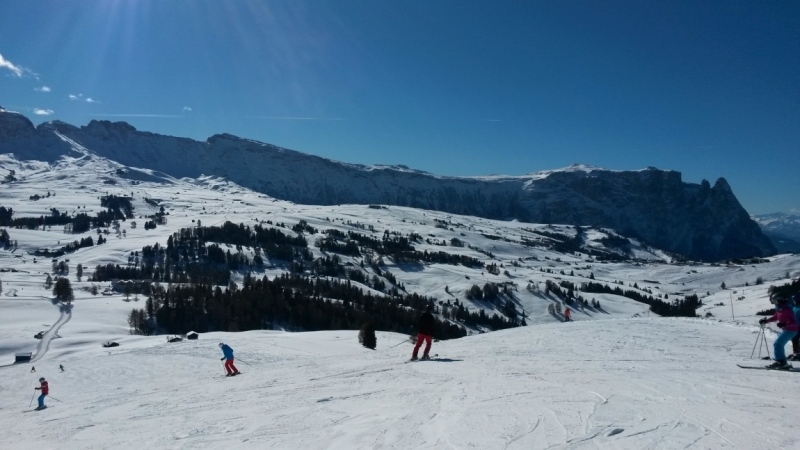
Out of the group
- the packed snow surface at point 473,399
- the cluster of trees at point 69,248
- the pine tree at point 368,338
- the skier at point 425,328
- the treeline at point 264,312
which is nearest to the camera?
the packed snow surface at point 473,399

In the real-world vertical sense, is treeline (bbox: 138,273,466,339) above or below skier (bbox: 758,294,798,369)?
below

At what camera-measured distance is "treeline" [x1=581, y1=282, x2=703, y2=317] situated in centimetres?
13575

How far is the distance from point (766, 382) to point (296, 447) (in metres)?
12.0

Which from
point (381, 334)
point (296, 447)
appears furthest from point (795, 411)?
point (381, 334)

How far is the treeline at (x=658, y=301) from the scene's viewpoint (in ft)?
445

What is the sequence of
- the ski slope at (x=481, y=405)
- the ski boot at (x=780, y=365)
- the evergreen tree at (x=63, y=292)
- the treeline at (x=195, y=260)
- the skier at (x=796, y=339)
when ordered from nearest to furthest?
the ski slope at (x=481, y=405) < the ski boot at (x=780, y=365) < the skier at (x=796, y=339) < the evergreen tree at (x=63, y=292) < the treeline at (x=195, y=260)

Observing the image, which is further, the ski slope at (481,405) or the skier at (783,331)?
the skier at (783,331)

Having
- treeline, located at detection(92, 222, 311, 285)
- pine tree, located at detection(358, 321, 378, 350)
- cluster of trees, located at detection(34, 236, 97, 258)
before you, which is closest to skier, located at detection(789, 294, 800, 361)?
pine tree, located at detection(358, 321, 378, 350)

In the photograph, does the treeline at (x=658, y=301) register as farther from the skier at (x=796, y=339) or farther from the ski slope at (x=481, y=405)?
the skier at (x=796, y=339)

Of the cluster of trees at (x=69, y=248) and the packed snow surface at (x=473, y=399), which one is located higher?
the cluster of trees at (x=69, y=248)

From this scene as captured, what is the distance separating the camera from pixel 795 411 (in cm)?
975

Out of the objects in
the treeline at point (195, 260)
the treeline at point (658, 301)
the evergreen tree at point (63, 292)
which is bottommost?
the treeline at point (658, 301)

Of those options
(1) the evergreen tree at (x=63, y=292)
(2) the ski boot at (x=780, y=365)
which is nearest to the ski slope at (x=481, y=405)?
(2) the ski boot at (x=780, y=365)

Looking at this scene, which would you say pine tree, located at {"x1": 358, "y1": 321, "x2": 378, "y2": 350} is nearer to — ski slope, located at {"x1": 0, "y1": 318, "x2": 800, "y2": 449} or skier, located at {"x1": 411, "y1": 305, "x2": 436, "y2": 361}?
ski slope, located at {"x1": 0, "y1": 318, "x2": 800, "y2": 449}
